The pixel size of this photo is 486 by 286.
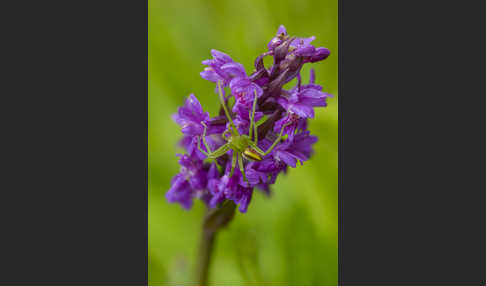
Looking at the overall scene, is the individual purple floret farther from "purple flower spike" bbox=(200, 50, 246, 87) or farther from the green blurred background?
the green blurred background

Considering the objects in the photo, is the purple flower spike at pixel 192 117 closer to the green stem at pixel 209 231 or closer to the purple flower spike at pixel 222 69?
the purple flower spike at pixel 222 69

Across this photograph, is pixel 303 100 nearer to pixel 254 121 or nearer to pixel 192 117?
pixel 254 121

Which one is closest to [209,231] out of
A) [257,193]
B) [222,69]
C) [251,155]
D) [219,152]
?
[219,152]

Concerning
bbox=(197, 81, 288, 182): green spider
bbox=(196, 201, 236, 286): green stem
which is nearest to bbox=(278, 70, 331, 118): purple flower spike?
bbox=(197, 81, 288, 182): green spider

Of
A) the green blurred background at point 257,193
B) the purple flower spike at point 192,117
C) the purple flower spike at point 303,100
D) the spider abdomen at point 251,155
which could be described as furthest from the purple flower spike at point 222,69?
the green blurred background at point 257,193

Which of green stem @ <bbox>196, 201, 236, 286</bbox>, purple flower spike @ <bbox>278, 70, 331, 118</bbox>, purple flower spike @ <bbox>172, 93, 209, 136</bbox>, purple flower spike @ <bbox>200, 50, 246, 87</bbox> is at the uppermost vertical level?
purple flower spike @ <bbox>200, 50, 246, 87</bbox>
